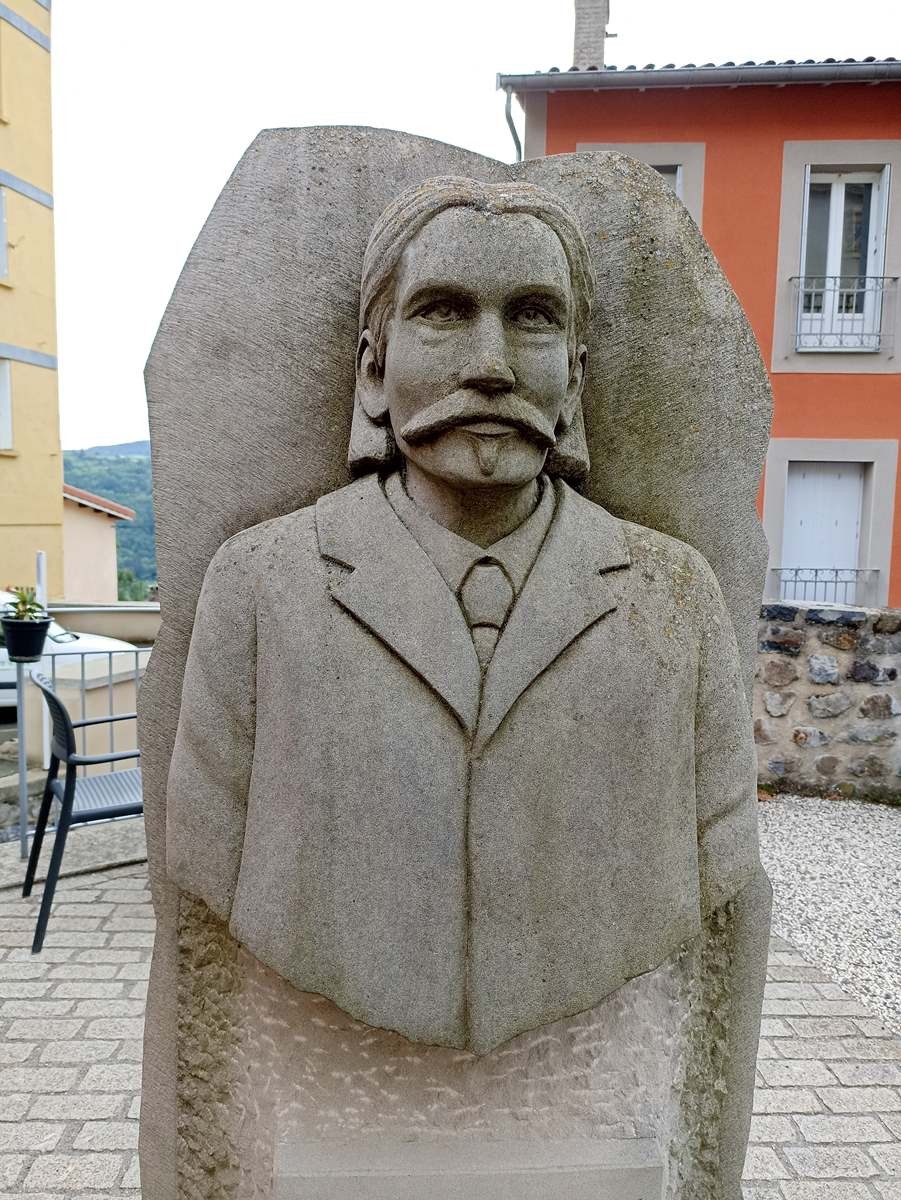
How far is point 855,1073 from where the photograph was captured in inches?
112

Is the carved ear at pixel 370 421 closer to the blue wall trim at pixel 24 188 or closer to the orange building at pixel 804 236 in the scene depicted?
the orange building at pixel 804 236

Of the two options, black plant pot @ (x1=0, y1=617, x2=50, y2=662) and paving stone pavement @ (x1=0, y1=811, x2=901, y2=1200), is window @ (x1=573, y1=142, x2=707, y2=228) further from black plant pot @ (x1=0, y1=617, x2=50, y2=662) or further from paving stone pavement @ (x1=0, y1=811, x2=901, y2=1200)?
paving stone pavement @ (x1=0, y1=811, x2=901, y2=1200)

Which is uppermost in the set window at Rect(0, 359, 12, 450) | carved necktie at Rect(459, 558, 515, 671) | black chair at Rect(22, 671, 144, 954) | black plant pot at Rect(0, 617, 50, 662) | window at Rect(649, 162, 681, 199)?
window at Rect(649, 162, 681, 199)

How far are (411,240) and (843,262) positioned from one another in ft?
28.8

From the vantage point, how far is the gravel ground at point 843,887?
3.58m

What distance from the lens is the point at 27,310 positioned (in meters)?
11.3

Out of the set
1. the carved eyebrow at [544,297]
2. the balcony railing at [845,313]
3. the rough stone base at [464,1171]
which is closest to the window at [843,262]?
the balcony railing at [845,313]

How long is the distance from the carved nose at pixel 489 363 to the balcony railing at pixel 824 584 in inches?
319

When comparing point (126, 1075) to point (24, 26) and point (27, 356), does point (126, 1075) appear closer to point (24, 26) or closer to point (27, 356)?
point (27, 356)

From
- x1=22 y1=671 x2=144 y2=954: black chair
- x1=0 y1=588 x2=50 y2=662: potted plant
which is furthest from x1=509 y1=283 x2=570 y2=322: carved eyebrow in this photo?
x1=0 y1=588 x2=50 y2=662: potted plant

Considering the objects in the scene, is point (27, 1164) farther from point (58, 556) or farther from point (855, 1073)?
point (58, 556)

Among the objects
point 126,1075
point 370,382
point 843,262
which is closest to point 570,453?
point 370,382

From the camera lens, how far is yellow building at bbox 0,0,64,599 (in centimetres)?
1094

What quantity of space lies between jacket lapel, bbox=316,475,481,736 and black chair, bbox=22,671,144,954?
7.74 ft
